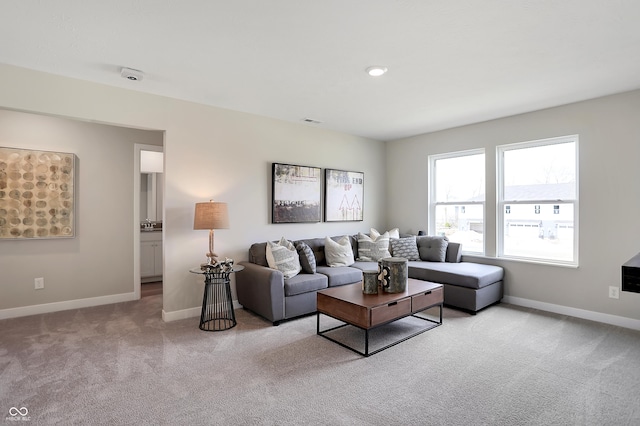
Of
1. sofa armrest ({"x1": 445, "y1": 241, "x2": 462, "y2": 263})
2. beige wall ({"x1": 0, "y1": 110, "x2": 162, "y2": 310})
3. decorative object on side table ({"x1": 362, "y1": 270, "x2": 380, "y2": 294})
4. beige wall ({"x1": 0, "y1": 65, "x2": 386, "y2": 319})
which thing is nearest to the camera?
decorative object on side table ({"x1": 362, "y1": 270, "x2": 380, "y2": 294})

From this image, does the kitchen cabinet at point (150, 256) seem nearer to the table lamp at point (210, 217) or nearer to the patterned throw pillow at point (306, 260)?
the table lamp at point (210, 217)

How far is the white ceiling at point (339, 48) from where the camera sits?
6.74ft

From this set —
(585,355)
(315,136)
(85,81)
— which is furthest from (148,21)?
(585,355)

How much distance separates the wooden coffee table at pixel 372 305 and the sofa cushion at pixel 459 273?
1.88 feet

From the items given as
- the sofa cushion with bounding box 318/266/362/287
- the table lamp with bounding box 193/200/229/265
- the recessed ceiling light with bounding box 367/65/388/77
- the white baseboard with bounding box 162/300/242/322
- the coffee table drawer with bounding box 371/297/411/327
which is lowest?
the white baseboard with bounding box 162/300/242/322

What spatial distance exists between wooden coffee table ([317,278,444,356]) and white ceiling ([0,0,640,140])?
6.80ft

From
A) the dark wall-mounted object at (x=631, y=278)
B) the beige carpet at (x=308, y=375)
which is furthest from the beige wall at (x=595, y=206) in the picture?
the dark wall-mounted object at (x=631, y=278)

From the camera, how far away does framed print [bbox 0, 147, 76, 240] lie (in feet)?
12.1

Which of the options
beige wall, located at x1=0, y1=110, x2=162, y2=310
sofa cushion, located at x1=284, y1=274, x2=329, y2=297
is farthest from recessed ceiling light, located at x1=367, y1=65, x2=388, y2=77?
beige wall, located at x1=0, y1=110, x2=162, y2=310

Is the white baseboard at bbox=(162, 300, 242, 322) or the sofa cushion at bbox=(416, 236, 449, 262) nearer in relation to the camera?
the white baseboard at bbox=(162, 300, 242, 322)

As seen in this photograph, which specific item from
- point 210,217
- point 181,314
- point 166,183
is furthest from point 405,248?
point 166,183

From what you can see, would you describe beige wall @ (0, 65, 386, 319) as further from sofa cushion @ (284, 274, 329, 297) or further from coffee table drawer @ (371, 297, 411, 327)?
coffee table drawer @ (371, 297, 411, 327)

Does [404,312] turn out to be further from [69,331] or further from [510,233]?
[69,331]

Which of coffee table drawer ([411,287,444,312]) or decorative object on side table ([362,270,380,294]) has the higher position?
decorative object on side table ([362,270,380,294])
